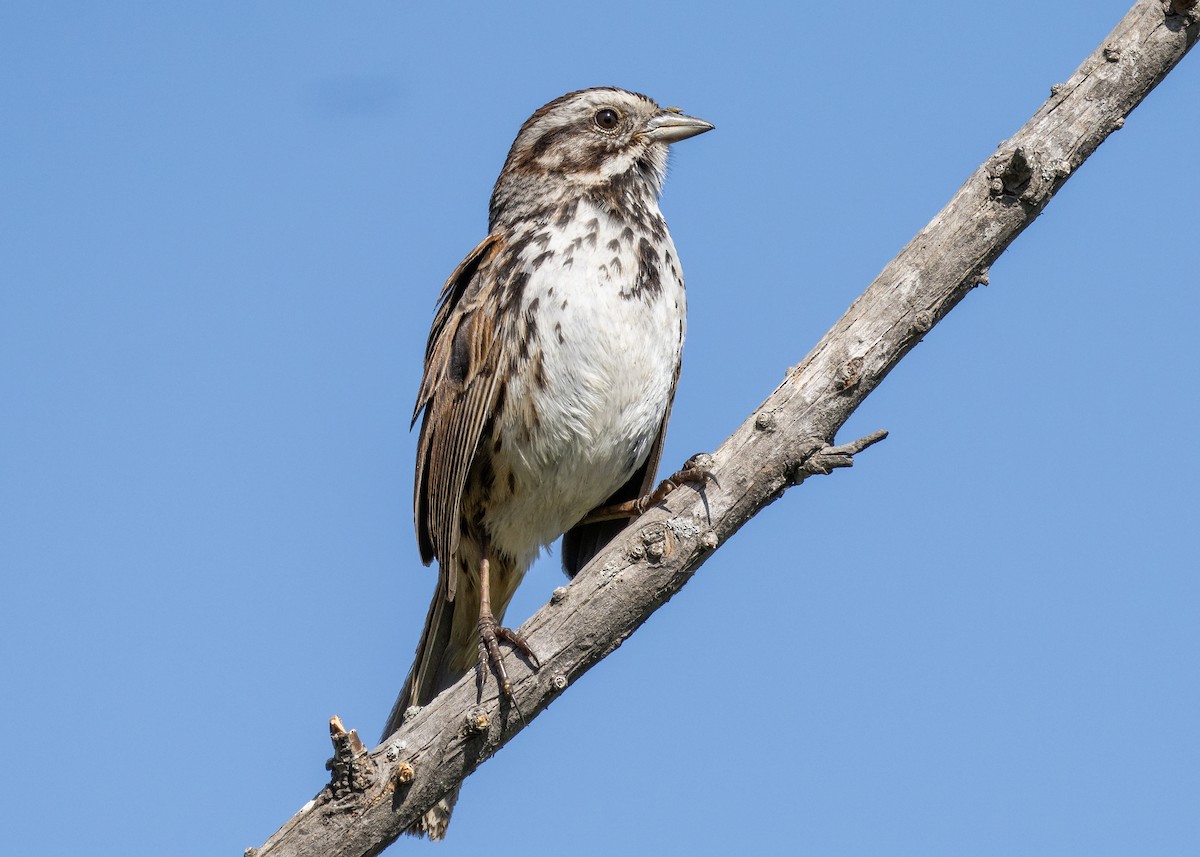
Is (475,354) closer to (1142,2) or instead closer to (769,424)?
(769,424)

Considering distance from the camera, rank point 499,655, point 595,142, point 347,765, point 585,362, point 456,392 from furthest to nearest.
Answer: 1. point 595,142
2. point 456,392
3. point 585,362
4. point 499,655
5. point 347,765

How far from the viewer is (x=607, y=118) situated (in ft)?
20.3

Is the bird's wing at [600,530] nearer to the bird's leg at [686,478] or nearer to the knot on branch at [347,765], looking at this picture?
the bird's leg at [686,478]

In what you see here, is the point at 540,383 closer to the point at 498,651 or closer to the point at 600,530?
the point at 600,530

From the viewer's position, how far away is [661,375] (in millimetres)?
5520

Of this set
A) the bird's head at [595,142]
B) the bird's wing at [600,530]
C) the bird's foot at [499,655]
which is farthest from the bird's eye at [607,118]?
the bird's foot at [499,655]

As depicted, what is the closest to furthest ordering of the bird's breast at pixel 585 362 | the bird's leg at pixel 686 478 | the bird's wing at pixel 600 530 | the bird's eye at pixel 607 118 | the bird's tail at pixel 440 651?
the bird's leg at pixel 686 478 < the bird's breast at pixel 585 362 < the bird's tail at pixel 440 651 < the bird's wing at pixel 600 530 < the bird's eye at pixel 607 118

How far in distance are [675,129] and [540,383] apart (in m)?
1.53

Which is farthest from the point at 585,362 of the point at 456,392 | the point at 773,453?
the point at 773,453

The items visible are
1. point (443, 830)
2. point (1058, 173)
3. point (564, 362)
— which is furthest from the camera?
point (564, 362)

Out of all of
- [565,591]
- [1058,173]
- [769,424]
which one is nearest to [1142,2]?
[1058,173]

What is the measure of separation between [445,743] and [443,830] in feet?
2.05

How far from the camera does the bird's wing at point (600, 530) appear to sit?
5.99m

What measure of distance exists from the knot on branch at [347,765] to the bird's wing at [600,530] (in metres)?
1.93
